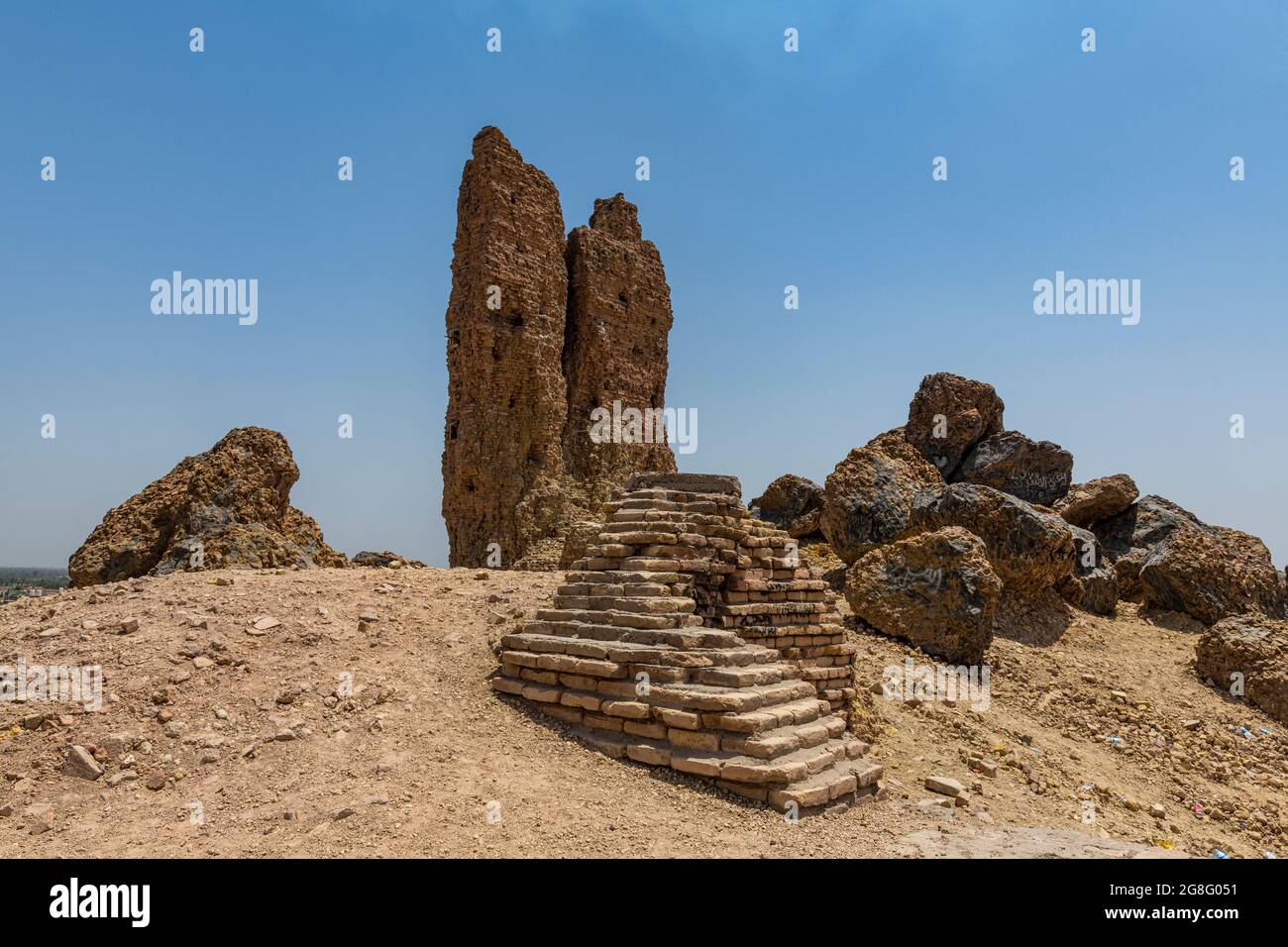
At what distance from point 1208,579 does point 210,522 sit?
16.2 meters

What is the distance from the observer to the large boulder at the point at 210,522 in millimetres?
8852

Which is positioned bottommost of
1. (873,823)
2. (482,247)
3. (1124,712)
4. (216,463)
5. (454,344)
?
(1124,712)

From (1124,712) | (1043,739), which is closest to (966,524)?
(1124,712)

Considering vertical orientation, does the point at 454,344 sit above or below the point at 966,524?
above

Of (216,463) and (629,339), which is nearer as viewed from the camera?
(216,463)

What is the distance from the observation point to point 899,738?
716 centimetres

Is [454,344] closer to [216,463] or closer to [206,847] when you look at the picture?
[216,463]

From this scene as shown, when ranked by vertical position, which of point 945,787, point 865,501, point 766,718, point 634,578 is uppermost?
point 865,501

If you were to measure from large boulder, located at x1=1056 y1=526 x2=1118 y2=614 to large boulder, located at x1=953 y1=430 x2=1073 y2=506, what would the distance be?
4.93 meters

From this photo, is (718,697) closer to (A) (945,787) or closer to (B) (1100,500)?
(A) (945,787)

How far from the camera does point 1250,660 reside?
421 inches

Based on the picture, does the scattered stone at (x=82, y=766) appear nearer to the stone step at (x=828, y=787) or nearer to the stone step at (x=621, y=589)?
the stone step at (x=621, y=589)

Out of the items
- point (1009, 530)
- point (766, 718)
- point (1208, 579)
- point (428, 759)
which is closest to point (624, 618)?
point (766, 718)

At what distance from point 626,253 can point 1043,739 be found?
38.9 feet
